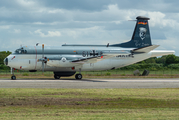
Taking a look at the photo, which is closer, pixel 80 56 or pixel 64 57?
pixel 64 57

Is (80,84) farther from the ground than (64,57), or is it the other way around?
(64,57)

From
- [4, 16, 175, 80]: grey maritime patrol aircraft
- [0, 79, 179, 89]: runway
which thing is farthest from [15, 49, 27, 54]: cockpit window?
[0, 79, 179, 89]: runway

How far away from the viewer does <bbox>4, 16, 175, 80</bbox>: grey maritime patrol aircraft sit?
34781 millimetres

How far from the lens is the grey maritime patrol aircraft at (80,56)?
34781 millimetres

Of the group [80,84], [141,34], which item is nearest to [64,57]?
[80,84]

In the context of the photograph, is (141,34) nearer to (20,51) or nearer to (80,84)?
(80,84)

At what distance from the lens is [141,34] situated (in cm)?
4322

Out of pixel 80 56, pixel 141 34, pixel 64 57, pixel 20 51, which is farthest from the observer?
pixel 141 34

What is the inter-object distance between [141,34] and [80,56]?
12439 mm

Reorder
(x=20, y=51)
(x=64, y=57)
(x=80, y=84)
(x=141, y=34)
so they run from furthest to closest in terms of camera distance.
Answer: (x=141, y=34)
(x=64, y=57)
(x=20, y=51)
(x=80, y=84)

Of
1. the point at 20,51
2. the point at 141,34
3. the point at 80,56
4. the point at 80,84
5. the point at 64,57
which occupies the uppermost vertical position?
the point at 141,34

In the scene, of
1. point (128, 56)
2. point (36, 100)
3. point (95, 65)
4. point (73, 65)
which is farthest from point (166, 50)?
point (36, 100)

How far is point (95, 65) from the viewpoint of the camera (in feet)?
126

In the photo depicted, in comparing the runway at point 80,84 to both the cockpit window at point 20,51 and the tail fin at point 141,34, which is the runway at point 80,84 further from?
the tail fin at point 141,34
